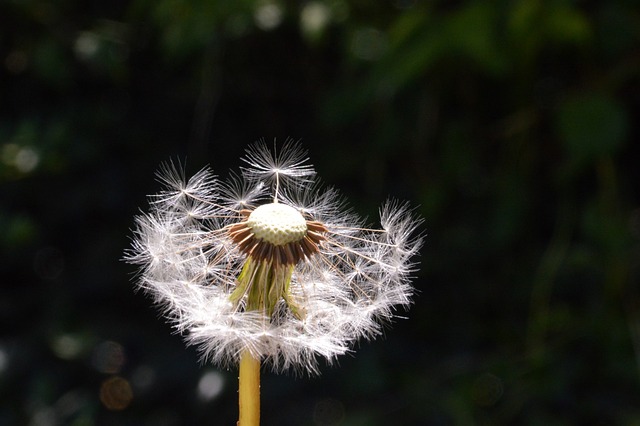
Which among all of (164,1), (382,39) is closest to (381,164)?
(382,39)

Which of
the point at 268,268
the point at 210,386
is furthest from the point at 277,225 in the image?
the point at 210,386

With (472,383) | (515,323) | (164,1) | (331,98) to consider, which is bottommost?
(472,383)

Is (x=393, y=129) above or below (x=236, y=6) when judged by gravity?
below

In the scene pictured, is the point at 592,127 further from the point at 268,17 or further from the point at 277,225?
the point at 277,225

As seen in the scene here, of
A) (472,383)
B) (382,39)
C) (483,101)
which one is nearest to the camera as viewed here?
(472,383)

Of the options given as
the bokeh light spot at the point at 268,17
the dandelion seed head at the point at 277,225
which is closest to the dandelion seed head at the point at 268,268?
the dandelion seed head at the point at 277,225

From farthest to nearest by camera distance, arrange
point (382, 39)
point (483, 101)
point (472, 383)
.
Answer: point (483, 101)
point (382, 39)
point (472, 383)

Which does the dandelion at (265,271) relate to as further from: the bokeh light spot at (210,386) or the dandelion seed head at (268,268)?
the bokeh light spot at (210,386)

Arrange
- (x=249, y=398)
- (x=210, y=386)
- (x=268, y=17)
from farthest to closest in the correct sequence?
(x=268, y=17) < (x=210, y=386) < (x=249, y=398)

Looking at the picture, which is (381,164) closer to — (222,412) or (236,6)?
(236,6)

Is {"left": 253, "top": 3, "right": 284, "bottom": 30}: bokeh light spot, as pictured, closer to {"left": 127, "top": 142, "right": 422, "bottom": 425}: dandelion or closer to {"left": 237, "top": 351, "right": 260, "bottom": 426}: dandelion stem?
{"left": 127, "top": 142, "right": 422, "bottom": 425}: dandelion
